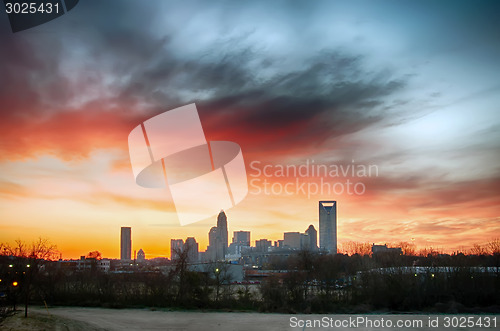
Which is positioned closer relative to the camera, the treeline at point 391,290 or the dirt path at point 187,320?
the dirt path at point 187,320

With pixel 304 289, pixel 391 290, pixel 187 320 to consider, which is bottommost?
pixel 187 320

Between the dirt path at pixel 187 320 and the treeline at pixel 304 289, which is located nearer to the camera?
the dirt path at pixel 187 320

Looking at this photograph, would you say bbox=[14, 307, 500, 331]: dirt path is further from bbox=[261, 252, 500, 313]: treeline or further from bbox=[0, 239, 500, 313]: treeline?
bbox=[261, 252, 500, 313]: treeline

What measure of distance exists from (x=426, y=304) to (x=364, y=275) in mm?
6882

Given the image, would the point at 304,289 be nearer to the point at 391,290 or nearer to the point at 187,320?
the point at 391,290

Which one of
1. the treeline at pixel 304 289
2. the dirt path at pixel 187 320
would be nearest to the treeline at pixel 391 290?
the treeline at pixel 304 289

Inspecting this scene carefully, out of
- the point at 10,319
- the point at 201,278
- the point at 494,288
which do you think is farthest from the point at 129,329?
the point at 494,288

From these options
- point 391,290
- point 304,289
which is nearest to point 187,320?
point 304,289

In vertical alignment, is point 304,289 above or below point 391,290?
below

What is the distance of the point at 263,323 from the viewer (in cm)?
2886

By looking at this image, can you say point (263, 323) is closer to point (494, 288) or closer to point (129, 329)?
point (129, 329)

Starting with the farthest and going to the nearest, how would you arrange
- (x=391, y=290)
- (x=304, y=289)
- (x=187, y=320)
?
1. (x=304, y=289)
2. (x=391, y=290)
3. (x=187, y=320)

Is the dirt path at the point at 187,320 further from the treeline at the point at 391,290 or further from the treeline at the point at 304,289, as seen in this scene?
the treeline at the point at 391,290

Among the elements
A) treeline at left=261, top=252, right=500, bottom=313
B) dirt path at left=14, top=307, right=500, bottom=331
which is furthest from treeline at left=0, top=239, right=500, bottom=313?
dirt path at left=14, top=307, right=500, bottom=331
